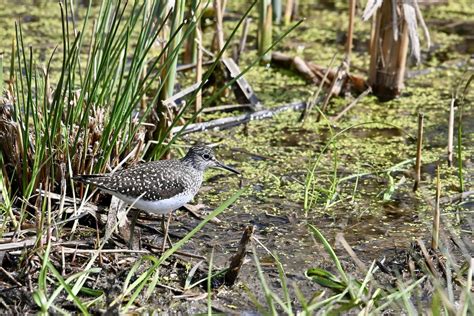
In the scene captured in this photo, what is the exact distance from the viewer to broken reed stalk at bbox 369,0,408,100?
28.4ft

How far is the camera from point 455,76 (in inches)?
384

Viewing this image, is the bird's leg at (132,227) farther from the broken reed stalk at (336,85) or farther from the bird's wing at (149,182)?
the broken reed stalk at (336,85)

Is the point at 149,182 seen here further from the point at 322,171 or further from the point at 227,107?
the point at 227,107

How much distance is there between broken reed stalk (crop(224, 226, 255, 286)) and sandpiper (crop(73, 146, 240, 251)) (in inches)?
20.5

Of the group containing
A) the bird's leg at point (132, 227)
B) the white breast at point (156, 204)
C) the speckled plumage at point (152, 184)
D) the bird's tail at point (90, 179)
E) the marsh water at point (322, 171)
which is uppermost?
the bird's tail at point (90, 179)

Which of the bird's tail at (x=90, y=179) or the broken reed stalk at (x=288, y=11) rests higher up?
the bird's tail at (x=90, y=179)

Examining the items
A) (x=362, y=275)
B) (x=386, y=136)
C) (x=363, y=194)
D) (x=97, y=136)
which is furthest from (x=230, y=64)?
(x=362, y=275)

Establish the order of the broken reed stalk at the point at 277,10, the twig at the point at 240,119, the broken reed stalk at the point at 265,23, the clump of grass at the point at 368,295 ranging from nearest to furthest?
the clump of grass at the point at 368,295 → the twig at the point at 240,119 → the broken reed stalk at the point at 265,23 → the broken reed stalk at the point at 277,10

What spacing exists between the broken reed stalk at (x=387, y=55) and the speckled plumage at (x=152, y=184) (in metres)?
3.12

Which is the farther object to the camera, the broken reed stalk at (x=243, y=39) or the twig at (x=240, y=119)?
the broken reed stalk at (x=243, y=39)

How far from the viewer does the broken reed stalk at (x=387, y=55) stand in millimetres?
8648

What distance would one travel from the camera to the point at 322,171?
7258mm

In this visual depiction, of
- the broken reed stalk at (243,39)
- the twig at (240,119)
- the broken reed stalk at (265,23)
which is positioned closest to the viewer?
the twig at (240,119)

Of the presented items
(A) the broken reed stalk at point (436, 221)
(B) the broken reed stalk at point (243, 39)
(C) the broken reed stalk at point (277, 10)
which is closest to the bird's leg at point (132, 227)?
(A) the broken reed stalk at point (436, 221)
